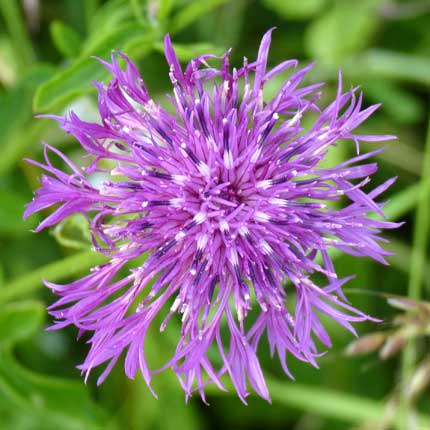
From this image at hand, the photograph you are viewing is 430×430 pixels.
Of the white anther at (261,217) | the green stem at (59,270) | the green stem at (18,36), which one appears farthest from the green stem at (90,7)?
the white anther at (261,217)

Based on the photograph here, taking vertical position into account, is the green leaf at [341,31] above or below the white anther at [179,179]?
above

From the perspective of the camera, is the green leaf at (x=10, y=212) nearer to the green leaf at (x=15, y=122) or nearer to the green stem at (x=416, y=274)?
the green leaf at (x=15, y=122)

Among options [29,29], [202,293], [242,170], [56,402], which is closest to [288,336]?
[202,293]

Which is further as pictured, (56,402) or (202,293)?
(56,402)

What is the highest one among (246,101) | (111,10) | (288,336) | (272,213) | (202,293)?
(111,10)

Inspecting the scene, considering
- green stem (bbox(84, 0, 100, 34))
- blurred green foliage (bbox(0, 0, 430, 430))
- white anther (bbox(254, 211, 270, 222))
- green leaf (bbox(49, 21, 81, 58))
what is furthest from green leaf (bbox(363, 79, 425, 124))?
white anther (bbox(254, 211, 270, 222))

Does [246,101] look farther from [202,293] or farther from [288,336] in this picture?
[288,336]

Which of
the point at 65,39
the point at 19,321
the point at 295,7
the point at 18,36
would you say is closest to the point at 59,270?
the point at 19,321

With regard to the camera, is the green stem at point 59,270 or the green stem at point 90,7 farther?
the green stem at point 90,7
